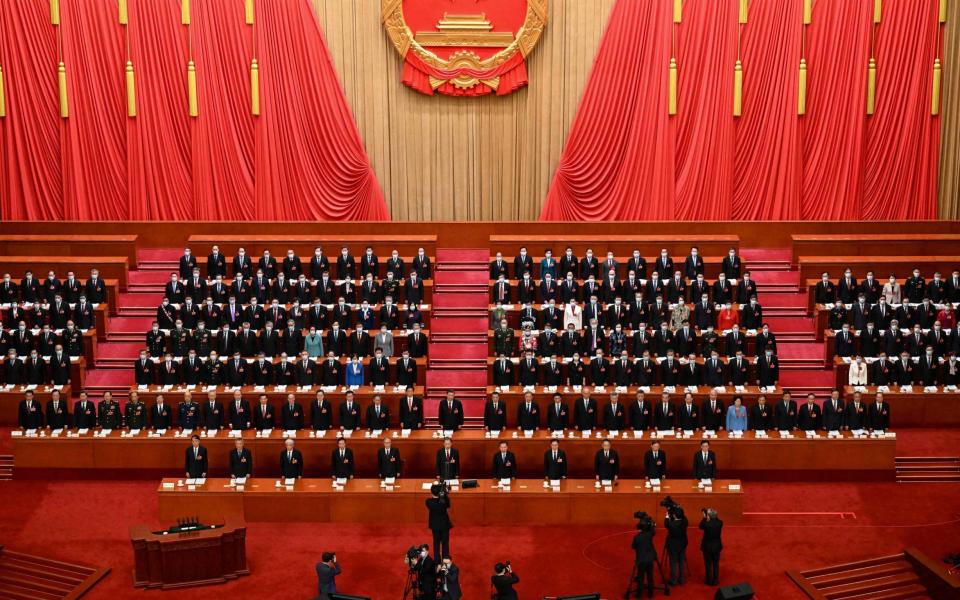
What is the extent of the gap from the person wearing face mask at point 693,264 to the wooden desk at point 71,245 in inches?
311

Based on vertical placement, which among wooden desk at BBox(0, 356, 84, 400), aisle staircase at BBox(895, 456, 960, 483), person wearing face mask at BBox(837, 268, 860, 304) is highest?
person wearing face mask at BBox(837, 268, 860, 304)

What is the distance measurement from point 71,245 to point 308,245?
348 centimetres

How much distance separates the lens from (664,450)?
41.1 feet

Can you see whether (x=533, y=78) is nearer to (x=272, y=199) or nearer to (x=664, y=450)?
(x=272, y=199)

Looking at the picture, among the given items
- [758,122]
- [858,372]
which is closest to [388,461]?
[858,372]

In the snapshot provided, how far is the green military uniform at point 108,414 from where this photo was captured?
12.9 m

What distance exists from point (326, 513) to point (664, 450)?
375 centimetres

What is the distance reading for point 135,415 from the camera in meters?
12.9

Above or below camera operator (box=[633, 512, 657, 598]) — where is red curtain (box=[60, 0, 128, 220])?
above

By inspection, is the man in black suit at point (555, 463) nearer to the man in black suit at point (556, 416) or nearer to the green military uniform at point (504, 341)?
the man in black suit at point (556, 416)

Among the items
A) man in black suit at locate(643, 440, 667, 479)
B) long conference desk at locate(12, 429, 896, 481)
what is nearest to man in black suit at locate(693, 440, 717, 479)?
man in black suit at locate(643, 440, 667, 479)

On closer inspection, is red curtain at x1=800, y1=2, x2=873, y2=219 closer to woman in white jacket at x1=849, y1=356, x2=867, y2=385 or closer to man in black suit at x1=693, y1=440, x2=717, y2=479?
woman in white jacket at x1=849, y1=356, x2=867, y2=385

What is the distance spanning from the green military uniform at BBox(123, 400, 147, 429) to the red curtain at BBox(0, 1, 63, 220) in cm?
577

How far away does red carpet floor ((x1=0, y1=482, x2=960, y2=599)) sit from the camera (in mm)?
10375
